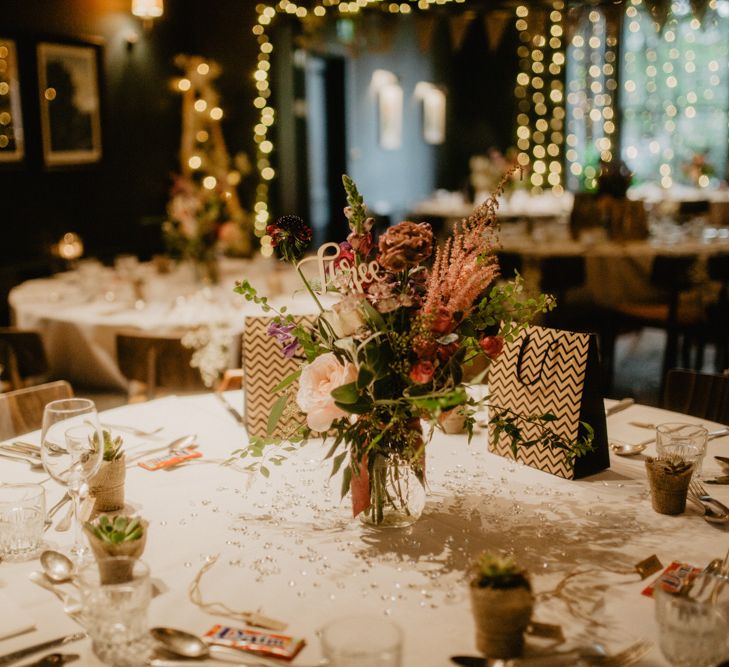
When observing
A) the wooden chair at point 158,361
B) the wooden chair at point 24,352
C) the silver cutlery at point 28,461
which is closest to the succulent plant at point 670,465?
the silver cutlery at point 28,461

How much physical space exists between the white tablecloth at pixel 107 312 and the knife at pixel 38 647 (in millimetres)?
2345

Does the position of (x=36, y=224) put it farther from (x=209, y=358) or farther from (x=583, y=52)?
(x=583, y=52)

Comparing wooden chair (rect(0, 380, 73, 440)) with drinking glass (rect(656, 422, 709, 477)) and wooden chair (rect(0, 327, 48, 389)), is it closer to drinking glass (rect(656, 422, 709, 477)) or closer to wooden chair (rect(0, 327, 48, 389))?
wooden chair (rect(0, 327, 48, 389))

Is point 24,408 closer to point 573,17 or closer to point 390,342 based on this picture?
point 390,342

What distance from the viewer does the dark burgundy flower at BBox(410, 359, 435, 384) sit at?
1.37m

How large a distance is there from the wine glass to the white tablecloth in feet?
6.59

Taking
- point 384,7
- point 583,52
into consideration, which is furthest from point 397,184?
point 384,7

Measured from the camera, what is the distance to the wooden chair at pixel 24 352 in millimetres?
3746

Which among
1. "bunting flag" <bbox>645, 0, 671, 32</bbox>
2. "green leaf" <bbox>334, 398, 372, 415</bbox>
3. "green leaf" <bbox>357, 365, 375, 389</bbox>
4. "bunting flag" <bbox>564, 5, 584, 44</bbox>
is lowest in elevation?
"green leaf" <bbox>334, 398, 372, 415</bbox>

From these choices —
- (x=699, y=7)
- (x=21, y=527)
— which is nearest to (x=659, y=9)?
(x=699, y=7)

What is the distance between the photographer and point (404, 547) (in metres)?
1.46

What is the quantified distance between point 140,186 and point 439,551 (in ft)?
19.4

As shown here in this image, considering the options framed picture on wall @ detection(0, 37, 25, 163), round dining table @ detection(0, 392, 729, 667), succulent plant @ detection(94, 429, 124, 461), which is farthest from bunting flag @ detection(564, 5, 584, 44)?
succulent plant @ detection(94, 429, 124, 461)

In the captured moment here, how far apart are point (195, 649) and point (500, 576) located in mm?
409
